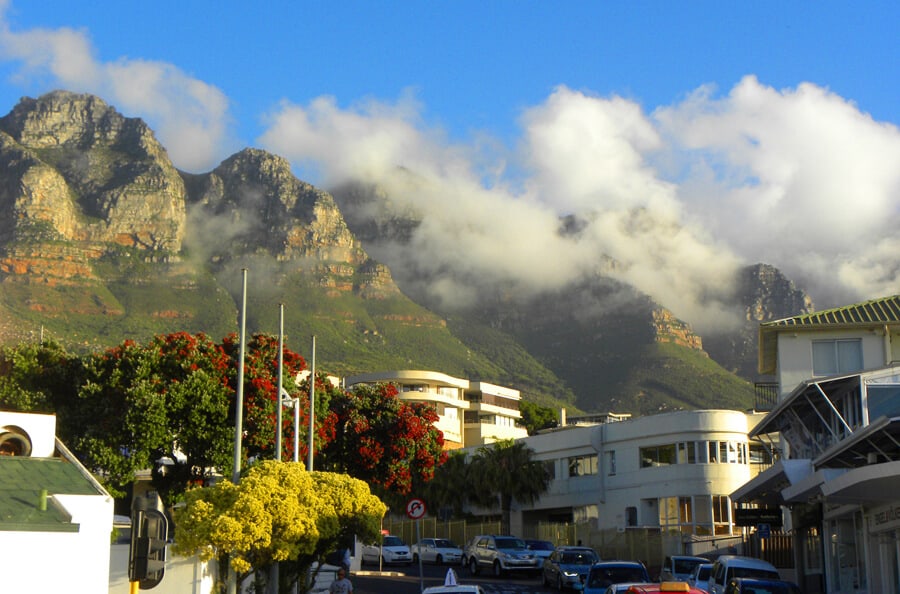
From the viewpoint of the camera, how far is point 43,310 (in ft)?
433

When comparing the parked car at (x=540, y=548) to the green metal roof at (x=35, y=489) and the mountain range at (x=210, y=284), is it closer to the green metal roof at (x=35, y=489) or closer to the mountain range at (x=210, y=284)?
the green metal roof at (x=35, y=489)

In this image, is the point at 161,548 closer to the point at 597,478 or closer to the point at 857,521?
the point at 857,521

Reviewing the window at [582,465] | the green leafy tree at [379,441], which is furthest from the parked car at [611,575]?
the window at [582,465]

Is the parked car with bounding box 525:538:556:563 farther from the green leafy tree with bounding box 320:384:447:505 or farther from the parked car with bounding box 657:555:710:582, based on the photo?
the parked car with bounding box 657:555:710:582

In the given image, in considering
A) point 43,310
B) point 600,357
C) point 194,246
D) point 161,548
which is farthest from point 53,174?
point 161,548

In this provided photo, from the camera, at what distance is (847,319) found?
48.4m

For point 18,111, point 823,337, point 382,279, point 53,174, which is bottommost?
point 823,337

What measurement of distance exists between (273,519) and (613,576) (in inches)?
382

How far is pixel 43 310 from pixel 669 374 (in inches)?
3396

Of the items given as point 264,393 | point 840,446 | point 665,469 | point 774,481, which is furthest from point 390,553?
point 840,446

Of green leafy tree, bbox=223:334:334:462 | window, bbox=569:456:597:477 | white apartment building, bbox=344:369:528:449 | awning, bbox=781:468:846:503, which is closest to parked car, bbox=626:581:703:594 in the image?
awning, bbox=781:468:846:503

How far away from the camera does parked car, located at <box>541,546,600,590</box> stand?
120ft

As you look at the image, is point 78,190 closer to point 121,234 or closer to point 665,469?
point 121,234

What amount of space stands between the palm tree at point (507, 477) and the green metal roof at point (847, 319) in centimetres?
2186
